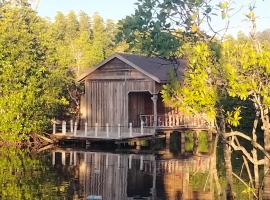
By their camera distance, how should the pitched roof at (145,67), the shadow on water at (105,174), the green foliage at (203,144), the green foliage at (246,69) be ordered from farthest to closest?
the pitched roof at (145,67), the green foliage at (203,144), the shadow on water at (105,174), the green foliage at (246,69)

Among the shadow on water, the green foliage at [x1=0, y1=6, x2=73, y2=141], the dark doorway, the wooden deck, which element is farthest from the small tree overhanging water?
the dark doorway

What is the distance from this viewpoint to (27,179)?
2114cm

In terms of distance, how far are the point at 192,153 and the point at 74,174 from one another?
9.80m

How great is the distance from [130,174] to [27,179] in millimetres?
4486

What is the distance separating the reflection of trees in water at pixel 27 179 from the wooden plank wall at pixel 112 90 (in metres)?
8.18

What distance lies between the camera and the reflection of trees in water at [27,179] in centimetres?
1833

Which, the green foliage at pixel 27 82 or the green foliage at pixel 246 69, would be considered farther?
the green foliage at pixel 27 82

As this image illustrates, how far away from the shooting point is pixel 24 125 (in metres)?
31.5

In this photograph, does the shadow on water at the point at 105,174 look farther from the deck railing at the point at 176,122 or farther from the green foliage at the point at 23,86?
the deck railing at the point at 176,122

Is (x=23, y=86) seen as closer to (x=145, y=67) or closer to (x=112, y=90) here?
(x=112, y=90)

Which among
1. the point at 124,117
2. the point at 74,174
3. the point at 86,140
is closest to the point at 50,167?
the point at 74,174

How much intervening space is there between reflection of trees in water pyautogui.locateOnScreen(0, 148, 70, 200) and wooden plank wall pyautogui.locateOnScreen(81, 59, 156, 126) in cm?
818

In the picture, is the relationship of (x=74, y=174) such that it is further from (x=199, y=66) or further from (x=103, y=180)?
(x=199, y=66)

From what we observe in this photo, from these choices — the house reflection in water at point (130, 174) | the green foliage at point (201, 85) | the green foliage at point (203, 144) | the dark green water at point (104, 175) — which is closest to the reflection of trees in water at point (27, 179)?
the dark green water at point (104, 175)
